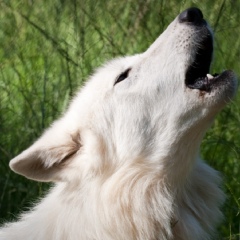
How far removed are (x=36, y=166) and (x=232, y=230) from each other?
69.7 inches

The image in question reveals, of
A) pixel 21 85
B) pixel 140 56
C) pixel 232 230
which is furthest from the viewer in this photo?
pixel 21 85

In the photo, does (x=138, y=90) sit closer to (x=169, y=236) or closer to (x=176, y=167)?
(x=176, y=167)

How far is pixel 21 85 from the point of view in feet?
21.2

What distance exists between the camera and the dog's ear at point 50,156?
465cm

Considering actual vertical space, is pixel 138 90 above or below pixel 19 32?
below

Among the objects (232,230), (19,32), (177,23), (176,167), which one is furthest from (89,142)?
(19,32)

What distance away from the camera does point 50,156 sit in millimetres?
4742

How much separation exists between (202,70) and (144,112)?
1.34 feet

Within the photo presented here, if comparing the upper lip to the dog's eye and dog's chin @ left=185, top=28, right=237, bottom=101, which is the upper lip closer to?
dog's chin @ left=185, top=28, right=237, bottom=101

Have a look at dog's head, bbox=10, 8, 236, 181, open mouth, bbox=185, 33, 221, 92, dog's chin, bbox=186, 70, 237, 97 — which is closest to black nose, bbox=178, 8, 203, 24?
dog's head, bbox=10, 8, 236, 181

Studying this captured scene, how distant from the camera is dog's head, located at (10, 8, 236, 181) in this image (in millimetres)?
4668

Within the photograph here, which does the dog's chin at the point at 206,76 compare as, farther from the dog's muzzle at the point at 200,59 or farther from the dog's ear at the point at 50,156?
the dog's ear at the point at 50,156

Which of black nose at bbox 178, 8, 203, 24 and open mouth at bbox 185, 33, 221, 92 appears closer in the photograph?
open mouth at bbox 185, 33, 221, 92

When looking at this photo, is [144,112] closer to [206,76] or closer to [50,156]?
[206,76]
